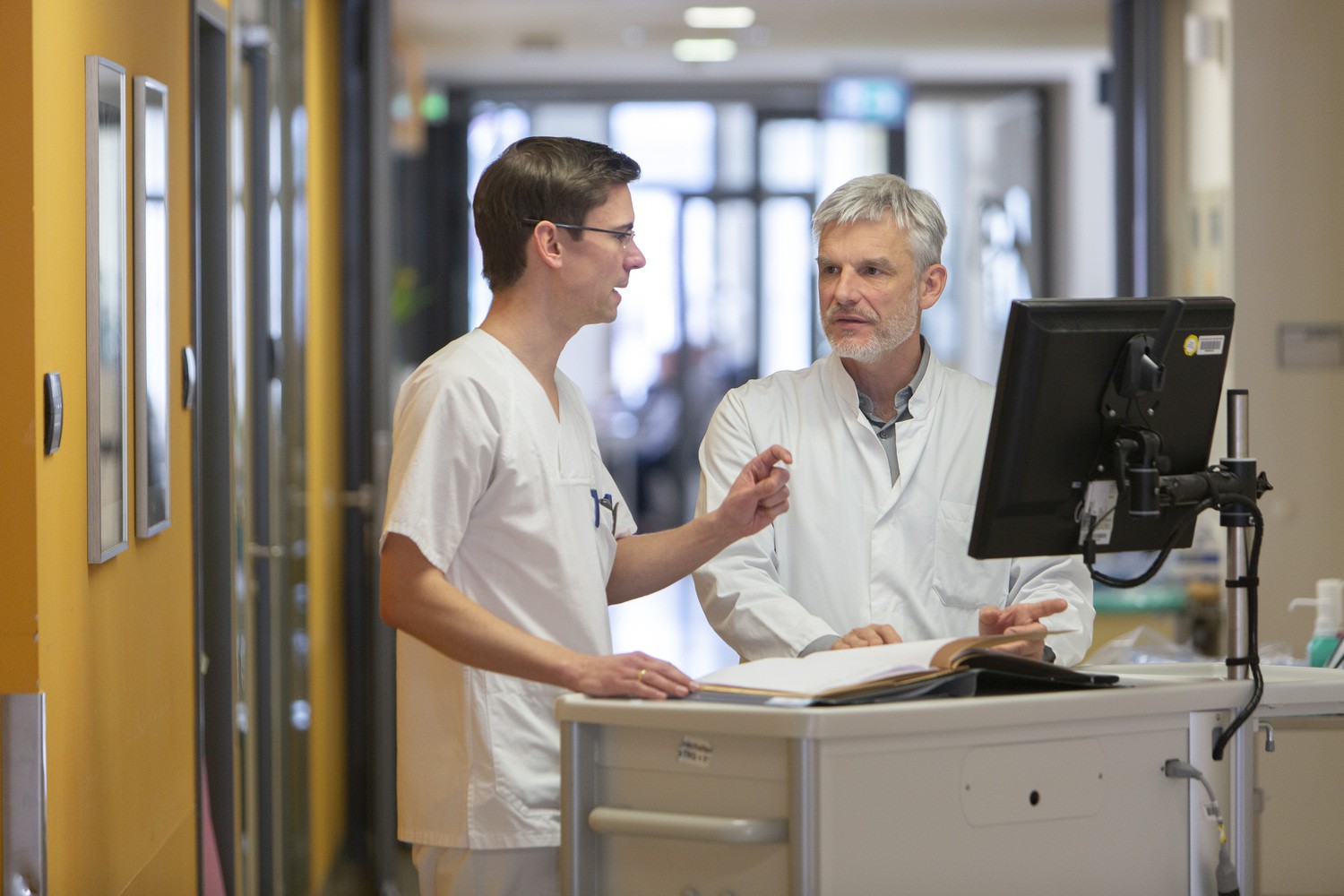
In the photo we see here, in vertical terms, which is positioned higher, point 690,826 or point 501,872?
point 690,826

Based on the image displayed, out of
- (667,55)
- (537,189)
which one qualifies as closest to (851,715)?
(537,189)

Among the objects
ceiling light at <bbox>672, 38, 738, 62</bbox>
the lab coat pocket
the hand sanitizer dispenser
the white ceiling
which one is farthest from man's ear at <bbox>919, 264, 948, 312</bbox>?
ceiling light at <bbox>672, 38, 738, 62</bbox>

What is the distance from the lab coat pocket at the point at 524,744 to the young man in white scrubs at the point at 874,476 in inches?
16.9

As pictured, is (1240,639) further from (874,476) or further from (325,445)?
(325,445)

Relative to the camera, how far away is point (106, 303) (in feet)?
7.39

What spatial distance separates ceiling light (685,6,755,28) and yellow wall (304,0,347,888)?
2.70 m

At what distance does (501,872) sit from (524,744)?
159mm

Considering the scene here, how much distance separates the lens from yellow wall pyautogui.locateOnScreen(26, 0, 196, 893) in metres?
1.97

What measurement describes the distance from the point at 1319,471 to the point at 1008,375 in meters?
3.39

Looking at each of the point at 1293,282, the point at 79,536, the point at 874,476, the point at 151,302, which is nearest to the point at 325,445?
the point at 151,302

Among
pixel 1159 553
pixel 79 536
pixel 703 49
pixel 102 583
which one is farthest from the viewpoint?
pixel 703 49

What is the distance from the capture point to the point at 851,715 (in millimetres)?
1460

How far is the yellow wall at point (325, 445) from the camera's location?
4309 mm

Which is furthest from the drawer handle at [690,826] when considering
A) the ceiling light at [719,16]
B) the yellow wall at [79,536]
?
the ceiling light at [719,16]
